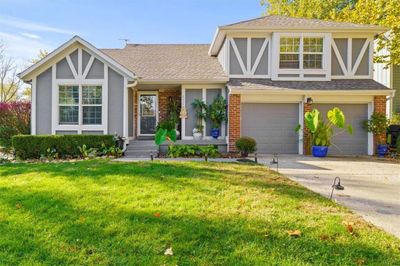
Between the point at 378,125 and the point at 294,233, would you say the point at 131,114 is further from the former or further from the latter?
the point at 294,233

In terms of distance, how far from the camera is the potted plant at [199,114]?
12.8 m

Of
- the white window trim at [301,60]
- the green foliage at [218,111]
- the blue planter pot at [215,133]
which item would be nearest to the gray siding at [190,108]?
the green foliage at [218,111]

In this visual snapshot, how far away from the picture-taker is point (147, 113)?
1470 centimetres

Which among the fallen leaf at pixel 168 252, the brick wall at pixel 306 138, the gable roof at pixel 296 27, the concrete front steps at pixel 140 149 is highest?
the gable roof at pixel 296 27

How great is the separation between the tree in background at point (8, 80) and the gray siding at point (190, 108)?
30093 millimetres

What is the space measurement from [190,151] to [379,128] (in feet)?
25.6

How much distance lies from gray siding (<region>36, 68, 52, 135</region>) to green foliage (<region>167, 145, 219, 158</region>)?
17.1 feet

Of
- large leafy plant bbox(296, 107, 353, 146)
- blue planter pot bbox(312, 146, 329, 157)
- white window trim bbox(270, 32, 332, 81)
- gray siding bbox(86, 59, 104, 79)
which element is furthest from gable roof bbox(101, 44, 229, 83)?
blue planter pot bbox(312, 146, 329, 157)

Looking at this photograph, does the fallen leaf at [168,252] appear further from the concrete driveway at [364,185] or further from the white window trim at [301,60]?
the white window trim at [301,60]

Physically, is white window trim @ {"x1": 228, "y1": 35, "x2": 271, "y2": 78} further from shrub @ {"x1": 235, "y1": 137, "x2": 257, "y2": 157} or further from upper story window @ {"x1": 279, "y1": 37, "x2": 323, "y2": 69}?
shrub @ {"x1": 235, "y1": 137, "x2": 257, "y2": 157}

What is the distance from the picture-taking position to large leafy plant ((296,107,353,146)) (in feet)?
35.5

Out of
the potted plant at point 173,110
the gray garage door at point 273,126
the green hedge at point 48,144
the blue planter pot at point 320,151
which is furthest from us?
the potted plant at point 173,110

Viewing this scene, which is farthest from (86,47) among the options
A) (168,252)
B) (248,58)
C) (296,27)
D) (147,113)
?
(168,252)

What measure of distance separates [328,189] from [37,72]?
1150 centimetres
